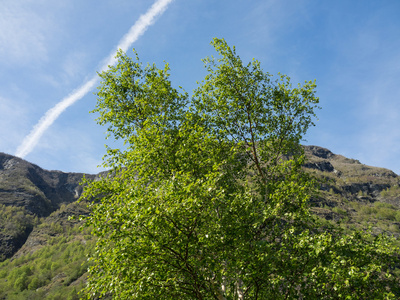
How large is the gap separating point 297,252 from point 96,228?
9.58 m

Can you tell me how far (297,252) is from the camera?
534 inches

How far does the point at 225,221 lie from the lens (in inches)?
507

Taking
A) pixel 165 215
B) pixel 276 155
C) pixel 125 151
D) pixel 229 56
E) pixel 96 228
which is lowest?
pixel 96 228

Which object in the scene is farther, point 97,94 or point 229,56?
point 97,94

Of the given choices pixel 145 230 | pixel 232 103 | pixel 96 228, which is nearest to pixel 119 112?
pixel 232 103

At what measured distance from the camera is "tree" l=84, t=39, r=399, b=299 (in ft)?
36.5

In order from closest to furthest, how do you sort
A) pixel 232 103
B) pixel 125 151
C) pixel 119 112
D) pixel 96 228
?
pixel 96 228, pixel 125 151, pixel 232 103, pixel 119 112

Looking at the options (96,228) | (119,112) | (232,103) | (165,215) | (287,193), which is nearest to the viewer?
(165,215)

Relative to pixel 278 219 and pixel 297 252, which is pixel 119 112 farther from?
pixel 297 252

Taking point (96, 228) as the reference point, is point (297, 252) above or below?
above

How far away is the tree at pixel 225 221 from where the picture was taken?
36.5 feet

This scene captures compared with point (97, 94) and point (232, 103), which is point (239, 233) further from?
point (97, 94)

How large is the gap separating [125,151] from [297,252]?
11263mm

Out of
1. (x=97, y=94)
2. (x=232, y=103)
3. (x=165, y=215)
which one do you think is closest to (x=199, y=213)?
(x=165, y=215)
